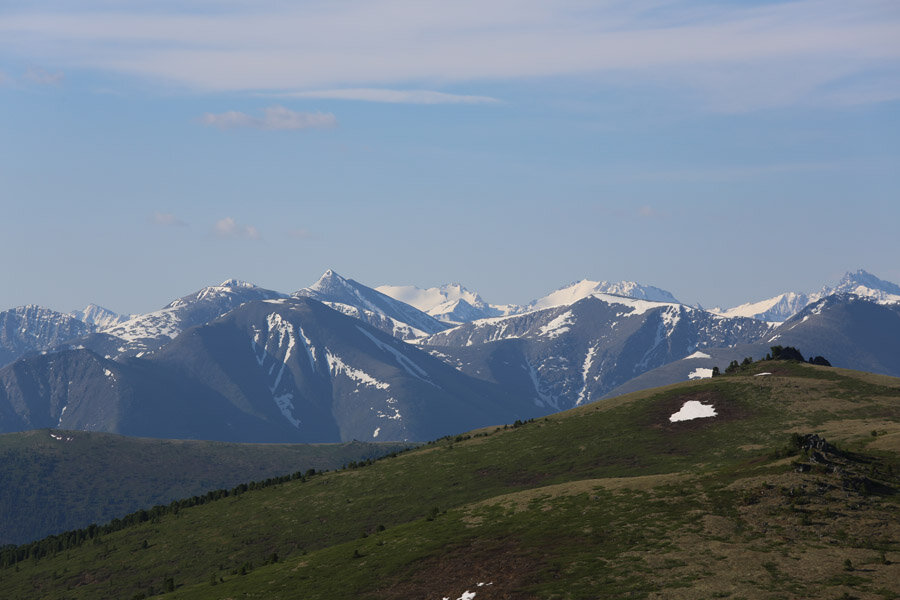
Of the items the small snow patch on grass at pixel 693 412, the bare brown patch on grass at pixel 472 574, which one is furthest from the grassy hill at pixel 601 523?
the small snow patch on grass at pixel 693 412

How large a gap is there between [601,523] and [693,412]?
95827 mm

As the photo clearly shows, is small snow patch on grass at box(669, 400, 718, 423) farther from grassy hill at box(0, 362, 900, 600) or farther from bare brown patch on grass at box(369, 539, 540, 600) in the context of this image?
bare brown patch on grass at box(369, 539, 540, 600)

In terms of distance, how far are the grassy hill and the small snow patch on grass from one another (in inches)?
79.2

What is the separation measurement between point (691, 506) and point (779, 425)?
258 feet

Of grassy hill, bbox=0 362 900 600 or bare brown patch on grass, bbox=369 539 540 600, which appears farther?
bare brown patch on grass, bbox=369 539 540 600

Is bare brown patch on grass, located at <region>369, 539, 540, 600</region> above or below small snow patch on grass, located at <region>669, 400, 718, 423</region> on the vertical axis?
below

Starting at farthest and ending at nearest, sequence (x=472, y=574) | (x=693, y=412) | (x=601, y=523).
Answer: (x=693, y=412) → (x=601, y=523) → (x=472, y=574)

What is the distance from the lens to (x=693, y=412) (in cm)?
18475

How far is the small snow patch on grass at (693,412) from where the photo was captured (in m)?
181

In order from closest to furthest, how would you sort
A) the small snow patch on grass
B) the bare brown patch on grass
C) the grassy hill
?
the grassy hill → the bare brown patch on grass → the small snow patch on grass

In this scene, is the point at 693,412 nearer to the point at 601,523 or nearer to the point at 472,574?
the point at 601,523

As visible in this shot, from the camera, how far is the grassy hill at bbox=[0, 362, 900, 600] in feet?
258

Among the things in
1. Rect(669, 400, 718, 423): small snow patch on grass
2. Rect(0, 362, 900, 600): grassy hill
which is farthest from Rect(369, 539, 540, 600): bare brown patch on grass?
Rect(669, 400, 718, 423): small snow patch on grass

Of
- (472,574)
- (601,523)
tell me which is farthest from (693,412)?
(472,574)
